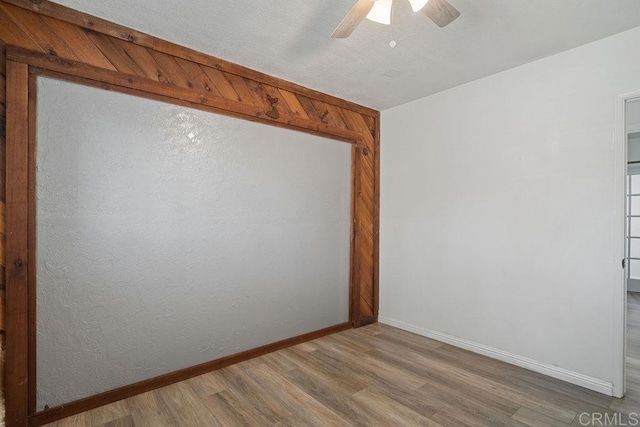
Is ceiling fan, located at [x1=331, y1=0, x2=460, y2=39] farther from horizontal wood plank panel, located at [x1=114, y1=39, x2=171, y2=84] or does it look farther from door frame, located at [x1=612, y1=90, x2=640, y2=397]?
door frame, located at [x1=612, y1=90, x2=640, y2=397]

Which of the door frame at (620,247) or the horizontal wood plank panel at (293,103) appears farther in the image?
the horizontal wood plank panel at (293,103)

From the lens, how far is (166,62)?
2316 mm

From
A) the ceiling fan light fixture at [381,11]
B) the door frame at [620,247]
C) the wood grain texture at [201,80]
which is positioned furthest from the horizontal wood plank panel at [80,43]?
the door frame at [620,247]

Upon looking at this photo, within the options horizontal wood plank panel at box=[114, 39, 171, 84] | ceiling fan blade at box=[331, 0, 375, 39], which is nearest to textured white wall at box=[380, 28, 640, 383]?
ceiling fan blade at box=[331, 0, 375, 39]

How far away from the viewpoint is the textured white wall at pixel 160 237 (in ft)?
6.32

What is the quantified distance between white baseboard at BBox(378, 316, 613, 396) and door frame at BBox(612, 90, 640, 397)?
98mm

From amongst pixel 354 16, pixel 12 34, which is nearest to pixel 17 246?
pixel 12 34

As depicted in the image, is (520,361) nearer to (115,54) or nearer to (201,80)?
(201,80)

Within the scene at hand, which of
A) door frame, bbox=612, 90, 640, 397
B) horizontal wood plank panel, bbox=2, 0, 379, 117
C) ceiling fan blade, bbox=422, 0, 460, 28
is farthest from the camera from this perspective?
door frame, bbox=612, 90, 640, 397

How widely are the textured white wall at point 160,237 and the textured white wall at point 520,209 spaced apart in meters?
1.19

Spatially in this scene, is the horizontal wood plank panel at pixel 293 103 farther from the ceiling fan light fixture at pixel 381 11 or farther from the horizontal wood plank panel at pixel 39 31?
the horizontal wood plank panel at pixel 39 31

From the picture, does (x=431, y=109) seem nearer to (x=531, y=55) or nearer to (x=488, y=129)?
(x=488, y=129)

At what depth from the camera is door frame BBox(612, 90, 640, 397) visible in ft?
7.07

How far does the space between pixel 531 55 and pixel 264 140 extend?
7.64ft
